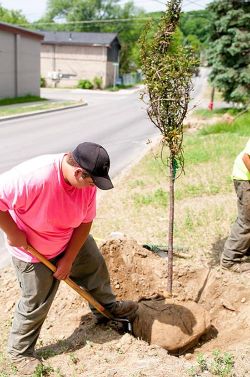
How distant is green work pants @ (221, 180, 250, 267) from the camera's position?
4.89 metres

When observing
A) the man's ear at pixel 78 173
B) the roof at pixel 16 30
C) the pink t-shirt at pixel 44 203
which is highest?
the roof at pixel 16 30

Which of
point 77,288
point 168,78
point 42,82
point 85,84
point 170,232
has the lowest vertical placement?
point 42,82

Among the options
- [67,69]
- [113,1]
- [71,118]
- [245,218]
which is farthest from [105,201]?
[113,1]

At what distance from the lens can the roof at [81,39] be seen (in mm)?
47938

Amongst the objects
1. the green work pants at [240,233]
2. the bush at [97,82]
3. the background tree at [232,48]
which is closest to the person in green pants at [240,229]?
the green work pants at [240,233]

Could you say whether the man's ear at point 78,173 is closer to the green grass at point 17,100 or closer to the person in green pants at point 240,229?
the person in green pants at point 240,229

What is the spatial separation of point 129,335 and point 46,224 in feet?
3.73

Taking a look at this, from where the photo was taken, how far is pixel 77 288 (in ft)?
11.4

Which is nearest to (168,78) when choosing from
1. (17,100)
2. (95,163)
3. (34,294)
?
(95,163)

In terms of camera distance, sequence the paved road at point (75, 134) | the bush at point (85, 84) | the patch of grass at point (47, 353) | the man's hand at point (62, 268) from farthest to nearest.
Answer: the bush at point (85, 84)
the paved road at point (75, 134)
the patch of grass at point (47, 353)
the man's hand at point (62, 268)

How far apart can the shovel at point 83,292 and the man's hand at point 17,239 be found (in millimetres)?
63

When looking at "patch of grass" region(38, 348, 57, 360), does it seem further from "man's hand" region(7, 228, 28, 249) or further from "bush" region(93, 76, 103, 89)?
"bush" region(93, 76, 103, 89)

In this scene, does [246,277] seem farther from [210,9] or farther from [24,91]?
[24,91]

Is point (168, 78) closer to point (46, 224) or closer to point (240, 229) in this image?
point (46, 224)
